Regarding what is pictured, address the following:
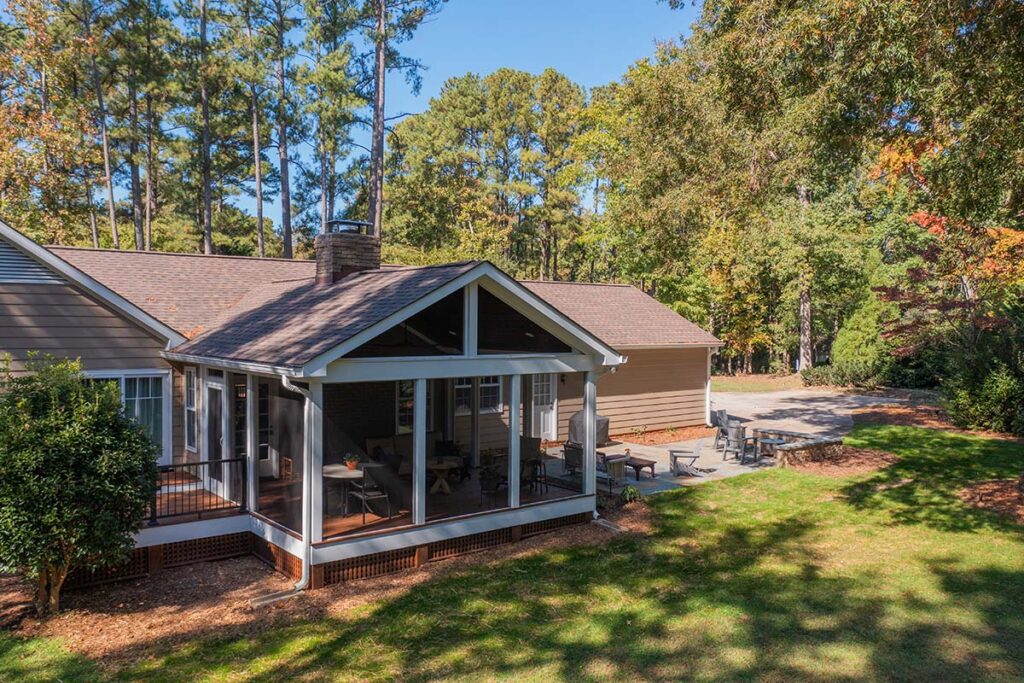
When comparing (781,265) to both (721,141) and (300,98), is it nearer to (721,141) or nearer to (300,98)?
(721,141)

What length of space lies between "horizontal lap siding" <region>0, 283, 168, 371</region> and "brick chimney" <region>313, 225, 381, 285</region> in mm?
3247

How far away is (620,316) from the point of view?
20.4 m

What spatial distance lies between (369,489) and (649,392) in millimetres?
11626

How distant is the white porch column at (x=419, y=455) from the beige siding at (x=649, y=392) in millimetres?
8969

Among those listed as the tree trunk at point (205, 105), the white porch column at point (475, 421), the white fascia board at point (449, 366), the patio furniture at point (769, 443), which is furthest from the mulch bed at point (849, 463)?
the tree trunk at point (205, 105)

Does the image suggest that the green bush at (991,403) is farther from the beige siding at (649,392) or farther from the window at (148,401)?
the window at (148,401)

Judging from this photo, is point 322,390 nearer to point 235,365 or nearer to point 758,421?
point 235,365

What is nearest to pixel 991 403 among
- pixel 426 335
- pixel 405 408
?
pixel 405 408

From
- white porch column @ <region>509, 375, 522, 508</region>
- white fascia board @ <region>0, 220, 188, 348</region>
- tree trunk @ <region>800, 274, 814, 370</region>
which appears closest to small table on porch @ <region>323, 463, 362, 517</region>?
white porch column @ <region>509, 375, 522, 508</region>

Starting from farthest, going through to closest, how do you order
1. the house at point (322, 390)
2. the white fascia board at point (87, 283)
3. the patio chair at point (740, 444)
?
1. the patio chair at point (740, 444)
2. the white fascia board at point (87, 283)
3. the house at point (322, 390)

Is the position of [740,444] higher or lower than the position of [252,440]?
lower

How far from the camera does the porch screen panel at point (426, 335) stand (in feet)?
29.5

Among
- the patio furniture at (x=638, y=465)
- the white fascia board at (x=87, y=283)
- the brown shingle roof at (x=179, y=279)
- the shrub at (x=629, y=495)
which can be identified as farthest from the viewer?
the patio furniture at (x=638, y=465)

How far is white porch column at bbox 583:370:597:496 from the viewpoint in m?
11.0
